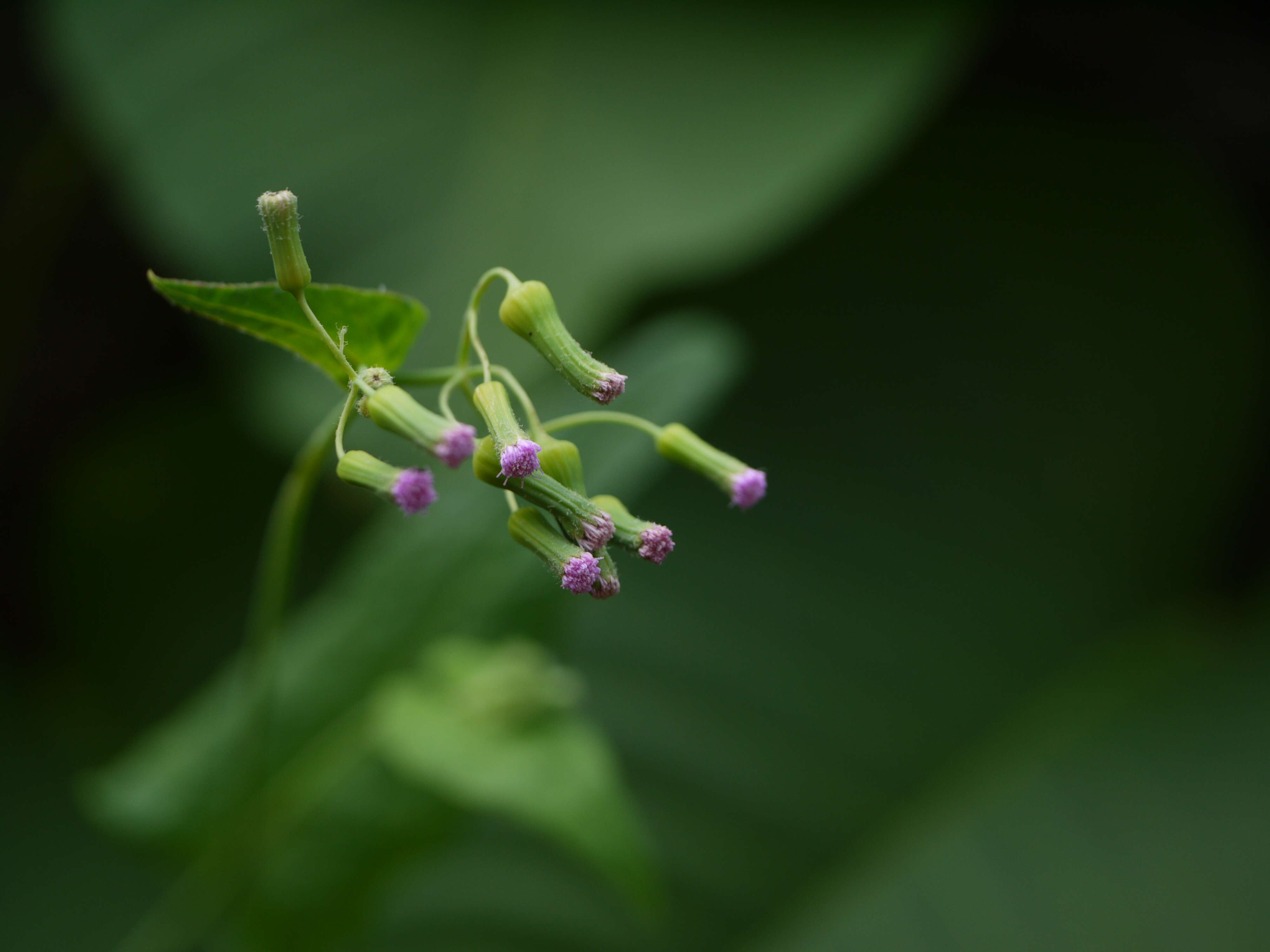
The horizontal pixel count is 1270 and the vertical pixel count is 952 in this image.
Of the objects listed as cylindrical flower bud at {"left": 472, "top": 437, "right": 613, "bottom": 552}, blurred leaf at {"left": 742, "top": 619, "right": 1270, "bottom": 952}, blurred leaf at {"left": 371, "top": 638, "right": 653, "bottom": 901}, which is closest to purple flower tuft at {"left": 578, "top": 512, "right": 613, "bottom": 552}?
cylindrical flower bud at {"left": 472, "top": 437, "right": 613, "bottom": 552}

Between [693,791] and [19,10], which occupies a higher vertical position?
[19,10]

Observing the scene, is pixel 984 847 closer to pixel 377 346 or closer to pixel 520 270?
pixel 520 270

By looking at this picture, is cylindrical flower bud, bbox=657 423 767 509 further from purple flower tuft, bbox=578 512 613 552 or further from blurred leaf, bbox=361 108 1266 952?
blurred leaf, bbox=361 108 1266 952

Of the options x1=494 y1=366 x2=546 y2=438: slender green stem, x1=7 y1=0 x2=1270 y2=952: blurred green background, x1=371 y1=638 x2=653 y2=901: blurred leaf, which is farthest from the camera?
x1=7 y1=0 x2=1270 y2=952: blurred green background

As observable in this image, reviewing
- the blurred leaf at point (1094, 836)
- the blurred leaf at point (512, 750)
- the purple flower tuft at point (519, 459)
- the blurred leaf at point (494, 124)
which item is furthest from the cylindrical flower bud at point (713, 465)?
the blurred leaf at point (1094, 836)

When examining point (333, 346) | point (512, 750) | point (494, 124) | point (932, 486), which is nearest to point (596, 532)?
point (333, 346)

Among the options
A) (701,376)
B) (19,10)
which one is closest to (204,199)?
(19,10)

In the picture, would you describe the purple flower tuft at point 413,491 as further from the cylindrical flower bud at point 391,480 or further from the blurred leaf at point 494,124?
the blurred leaf at point 494,124
